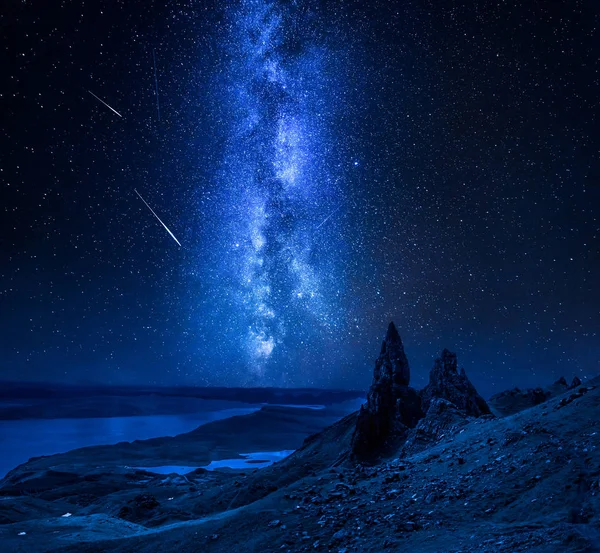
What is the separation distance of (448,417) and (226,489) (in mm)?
36212

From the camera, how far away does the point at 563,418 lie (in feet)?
65.1

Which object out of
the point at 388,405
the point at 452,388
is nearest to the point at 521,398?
the point at 452,388

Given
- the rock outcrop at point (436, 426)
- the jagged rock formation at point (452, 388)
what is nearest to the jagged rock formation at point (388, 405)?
the jagged rock formation at point (452, 388)

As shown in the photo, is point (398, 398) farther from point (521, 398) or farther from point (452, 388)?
point (521, 398)

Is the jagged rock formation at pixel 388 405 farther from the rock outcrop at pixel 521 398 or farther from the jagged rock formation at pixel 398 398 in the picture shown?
the rock outcrop at pixel 521 398

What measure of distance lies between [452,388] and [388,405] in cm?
954

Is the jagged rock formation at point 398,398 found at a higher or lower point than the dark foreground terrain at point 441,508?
higher

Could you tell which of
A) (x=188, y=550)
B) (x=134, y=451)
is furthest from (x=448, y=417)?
(x=134, y=451)

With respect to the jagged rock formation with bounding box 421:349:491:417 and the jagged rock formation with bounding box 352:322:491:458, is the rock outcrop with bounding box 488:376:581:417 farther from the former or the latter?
the jagged rock formation with bounding box 352:322:491:458

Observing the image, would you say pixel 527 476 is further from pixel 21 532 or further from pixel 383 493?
pixel 21 532

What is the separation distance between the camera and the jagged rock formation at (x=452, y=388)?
54219mm

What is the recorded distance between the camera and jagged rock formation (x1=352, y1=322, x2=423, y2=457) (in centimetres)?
4959

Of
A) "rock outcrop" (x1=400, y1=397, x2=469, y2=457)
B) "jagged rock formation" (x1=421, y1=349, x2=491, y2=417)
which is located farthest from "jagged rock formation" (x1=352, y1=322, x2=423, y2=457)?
"rock outcrop" (x1=400, y1=397, x2=469, y2=457)

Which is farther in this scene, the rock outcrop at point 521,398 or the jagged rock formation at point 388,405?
the rock outcrop at point 521,398
